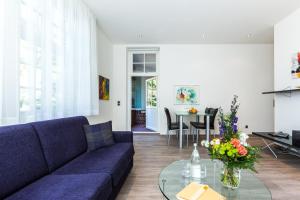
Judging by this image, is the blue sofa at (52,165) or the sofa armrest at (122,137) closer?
the blue sofa at (52,165)

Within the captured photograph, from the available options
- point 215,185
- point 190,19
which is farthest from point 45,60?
point 190,19

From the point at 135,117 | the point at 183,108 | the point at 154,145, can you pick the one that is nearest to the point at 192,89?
the point at 183,108

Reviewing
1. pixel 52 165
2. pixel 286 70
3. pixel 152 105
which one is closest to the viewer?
pixel 52 165

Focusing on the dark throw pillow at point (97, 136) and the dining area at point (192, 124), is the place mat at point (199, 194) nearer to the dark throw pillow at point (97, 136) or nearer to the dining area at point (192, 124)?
the dark throw pillow at point (97, 136)

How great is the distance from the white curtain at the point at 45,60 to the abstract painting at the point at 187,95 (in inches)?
122

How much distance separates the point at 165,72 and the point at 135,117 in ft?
10.3

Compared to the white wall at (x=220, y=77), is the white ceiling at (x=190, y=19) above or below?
above

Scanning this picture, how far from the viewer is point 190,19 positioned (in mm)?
4094

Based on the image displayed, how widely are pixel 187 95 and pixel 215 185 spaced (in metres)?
4.42

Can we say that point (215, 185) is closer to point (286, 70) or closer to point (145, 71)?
point (286, 70)

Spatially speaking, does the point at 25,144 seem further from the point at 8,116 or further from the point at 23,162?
the point at 8,116

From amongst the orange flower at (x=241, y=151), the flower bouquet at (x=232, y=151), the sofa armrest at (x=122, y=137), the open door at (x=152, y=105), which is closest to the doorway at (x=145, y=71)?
the open door at (x=152, y=105)

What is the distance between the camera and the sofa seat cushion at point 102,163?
180cm

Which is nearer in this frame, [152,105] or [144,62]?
[144,62]
